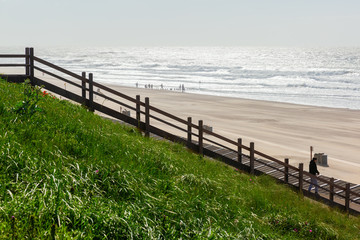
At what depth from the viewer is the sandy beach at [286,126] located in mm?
26484

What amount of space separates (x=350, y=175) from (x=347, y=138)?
11.1 metres

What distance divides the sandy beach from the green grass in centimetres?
1354

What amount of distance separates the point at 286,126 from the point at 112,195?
Answer: 104 ft

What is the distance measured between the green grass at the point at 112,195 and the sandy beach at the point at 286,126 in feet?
44.4

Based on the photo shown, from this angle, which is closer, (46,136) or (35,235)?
(35,235)

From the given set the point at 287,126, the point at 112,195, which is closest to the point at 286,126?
the point at 287,126

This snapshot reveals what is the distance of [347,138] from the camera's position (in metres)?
33.1

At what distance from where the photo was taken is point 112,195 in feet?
22.8

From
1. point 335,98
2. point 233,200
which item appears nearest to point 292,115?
point 335,98

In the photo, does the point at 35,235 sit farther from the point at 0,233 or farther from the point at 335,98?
the point at 335,98

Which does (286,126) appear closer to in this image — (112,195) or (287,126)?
(287,126)

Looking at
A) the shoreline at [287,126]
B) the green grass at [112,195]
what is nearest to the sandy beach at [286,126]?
the shoreline at [287,126]

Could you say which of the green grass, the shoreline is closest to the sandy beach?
the shoreline

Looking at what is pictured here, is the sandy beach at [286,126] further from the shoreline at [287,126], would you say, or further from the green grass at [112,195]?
the green grass at [112,195]
